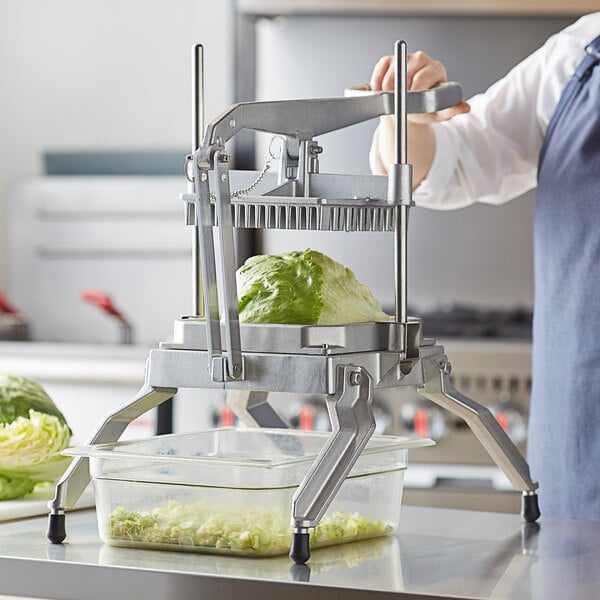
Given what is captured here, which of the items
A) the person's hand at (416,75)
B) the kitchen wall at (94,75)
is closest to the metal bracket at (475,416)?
the person's hand at (416,75)

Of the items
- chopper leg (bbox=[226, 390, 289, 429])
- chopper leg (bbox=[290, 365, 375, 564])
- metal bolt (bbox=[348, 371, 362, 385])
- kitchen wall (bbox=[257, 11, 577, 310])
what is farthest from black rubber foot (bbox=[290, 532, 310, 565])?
kitchen wall (bbox=[257, 11, 577, 310])

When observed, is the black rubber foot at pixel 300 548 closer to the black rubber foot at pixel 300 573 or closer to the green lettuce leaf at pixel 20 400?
the black rubber foot at pixel 300 573

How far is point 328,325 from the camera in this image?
2.70 ft

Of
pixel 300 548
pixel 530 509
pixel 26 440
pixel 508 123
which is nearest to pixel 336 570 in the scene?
pixel 300 548

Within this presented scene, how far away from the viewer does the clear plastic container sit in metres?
0.81

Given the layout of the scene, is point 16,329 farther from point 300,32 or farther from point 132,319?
point 300,32

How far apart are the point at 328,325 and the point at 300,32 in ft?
6.65

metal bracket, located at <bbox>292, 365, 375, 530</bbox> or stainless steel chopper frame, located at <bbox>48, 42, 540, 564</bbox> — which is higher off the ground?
stainless steel chopper frame, located at <bbox>48, 42, 540, 564</bbox>

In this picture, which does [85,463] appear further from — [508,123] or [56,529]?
[508,123]

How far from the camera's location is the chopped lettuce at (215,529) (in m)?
0.81

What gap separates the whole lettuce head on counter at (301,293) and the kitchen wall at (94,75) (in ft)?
7.05

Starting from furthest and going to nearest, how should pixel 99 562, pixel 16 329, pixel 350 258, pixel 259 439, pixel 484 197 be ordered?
1. pixel 16 329
2. pixel 350 258
3. pixel 484 197
4. pixel 259 439
5. pixel 99 562

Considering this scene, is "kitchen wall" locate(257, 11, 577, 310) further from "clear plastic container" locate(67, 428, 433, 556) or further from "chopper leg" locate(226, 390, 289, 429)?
"clear plastic container" locate(67, 428, 433, 556)

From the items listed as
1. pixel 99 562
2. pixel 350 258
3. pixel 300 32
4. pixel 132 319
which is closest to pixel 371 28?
pixel 300 32
